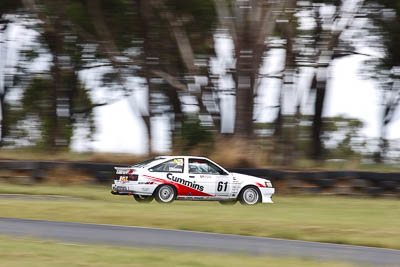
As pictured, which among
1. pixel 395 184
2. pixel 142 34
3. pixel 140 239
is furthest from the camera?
pixel 142 34

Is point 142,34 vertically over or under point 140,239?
over

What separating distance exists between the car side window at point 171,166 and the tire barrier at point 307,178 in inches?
147

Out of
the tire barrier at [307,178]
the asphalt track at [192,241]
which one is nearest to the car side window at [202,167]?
the tire barrier at [307,178]

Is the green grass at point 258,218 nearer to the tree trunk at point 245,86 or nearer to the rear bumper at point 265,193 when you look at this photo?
the rear bumper at point 265,193

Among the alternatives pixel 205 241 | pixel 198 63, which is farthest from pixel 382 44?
pixel 205 241

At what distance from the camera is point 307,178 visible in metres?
21.8

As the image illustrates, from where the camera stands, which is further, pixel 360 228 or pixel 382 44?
pixel 382 44

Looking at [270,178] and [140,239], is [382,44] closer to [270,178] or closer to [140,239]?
[270,178]

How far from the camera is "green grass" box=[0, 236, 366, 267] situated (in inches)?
347

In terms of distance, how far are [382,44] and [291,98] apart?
4574mm

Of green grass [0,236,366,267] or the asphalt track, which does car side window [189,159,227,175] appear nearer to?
the asphalt track

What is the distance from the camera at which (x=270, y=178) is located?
21766 millimetres

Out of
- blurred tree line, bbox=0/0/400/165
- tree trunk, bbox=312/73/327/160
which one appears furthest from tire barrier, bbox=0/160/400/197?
tree trunk, bbox=312/73/327/160

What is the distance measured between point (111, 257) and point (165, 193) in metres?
8.98
